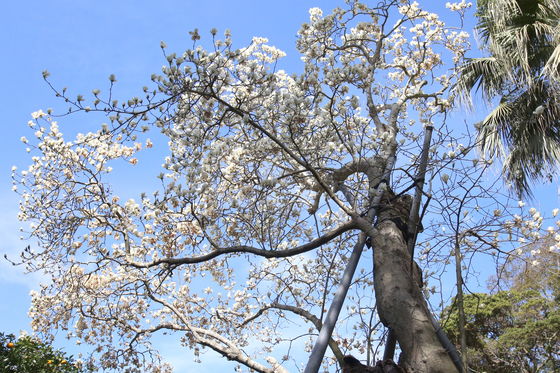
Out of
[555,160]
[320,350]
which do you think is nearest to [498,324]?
[555,160]

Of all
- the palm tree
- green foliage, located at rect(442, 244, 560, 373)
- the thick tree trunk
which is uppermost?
the palm tree

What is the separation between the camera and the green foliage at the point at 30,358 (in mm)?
3984

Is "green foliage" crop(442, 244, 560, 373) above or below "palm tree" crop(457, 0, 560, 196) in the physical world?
below

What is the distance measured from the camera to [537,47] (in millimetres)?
6262

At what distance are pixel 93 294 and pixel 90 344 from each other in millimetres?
1648

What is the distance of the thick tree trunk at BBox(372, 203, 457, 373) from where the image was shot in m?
2.74

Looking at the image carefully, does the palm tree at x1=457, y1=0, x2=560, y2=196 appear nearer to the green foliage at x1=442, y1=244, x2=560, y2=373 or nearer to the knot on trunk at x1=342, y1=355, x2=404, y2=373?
the green foliage at x1=442, y1=244, x2=560, y2=373

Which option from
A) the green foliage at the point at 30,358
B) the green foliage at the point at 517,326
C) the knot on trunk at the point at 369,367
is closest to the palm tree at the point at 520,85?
the green foliage at the point at 517,326

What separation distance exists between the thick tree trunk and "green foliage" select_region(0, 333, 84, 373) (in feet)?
11.2

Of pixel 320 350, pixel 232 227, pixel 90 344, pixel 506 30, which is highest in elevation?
pixel 506 30

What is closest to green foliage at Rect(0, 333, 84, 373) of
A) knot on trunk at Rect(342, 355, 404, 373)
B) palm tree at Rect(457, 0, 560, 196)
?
knot on trunk at Rect(342, 355, 404, 373)

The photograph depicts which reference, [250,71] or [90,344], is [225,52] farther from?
[90,344]

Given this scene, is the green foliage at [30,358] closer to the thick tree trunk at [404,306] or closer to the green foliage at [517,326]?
the thick tree trunk at [404,306]

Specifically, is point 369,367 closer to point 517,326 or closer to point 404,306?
point 404,306
